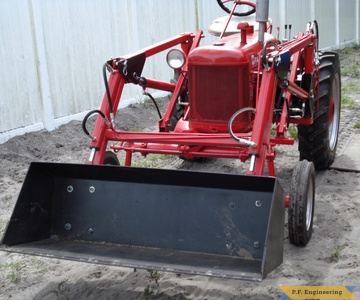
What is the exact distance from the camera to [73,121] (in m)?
7.80

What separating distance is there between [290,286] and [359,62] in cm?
1145

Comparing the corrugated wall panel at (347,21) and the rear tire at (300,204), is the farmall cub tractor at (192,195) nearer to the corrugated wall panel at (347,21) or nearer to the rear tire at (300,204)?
the rear tire at (300,204)

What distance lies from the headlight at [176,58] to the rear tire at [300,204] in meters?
1.38

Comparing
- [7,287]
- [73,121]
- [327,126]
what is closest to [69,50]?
[73,121]

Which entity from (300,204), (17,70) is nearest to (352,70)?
(17,70)

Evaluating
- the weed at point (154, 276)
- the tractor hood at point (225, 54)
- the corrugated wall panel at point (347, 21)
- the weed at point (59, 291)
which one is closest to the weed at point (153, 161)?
the tractor hood at point (225, 54)

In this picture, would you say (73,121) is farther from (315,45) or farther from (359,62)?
(359,62)

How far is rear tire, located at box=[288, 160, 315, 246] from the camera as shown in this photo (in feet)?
12.8

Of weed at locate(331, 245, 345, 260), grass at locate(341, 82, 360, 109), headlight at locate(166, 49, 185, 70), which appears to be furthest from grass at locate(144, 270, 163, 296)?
grass at locate(341, 82, 360, 109)

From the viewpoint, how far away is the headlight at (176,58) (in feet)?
16.1

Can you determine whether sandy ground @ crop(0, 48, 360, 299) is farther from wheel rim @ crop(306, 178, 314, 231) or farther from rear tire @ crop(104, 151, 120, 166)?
rear tire @ crop(104, 151, 120, 166)

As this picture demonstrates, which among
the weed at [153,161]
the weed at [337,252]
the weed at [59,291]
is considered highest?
the weed at [59,291]

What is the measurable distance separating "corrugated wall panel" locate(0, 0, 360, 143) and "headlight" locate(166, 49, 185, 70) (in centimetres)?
263

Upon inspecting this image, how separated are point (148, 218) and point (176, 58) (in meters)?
1.71
